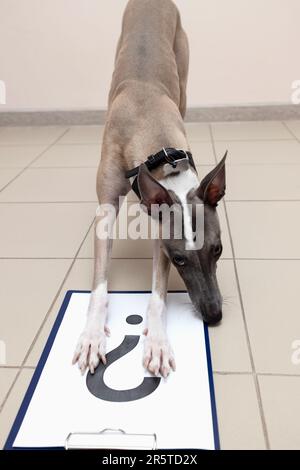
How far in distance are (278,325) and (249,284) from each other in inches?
9.8

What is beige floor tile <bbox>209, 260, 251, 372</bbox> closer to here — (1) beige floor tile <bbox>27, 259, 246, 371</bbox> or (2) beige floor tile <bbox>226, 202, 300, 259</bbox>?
(1) beige floor tile <bbox>27, 259, 246, 371</bbox>

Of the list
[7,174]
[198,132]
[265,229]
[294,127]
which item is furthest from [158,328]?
[294,127]

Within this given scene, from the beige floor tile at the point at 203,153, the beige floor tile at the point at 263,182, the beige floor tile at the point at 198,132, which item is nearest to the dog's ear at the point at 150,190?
the beige floor tile at the point at 263,182

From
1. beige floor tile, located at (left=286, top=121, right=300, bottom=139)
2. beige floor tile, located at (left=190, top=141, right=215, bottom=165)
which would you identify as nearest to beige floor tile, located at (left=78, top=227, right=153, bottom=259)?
beige floor tile, located at (left=190, top=141, right=215, bottom=165)

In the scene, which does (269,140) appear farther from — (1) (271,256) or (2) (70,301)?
(2) (70,301)

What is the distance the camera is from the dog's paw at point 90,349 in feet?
4.22

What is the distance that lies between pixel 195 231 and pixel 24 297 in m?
0.70

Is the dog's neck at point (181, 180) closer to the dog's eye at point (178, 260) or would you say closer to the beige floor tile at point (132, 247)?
the dog's eye at point (178, 260)

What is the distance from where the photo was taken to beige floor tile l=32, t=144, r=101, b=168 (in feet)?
9.57

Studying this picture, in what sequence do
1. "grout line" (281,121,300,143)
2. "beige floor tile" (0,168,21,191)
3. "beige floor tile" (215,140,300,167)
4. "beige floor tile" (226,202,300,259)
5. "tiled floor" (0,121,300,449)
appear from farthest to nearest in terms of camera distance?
1. "grout line" (281,121,300,143)
2. "beige floor tile" (215,140,300,167)
3. "beige floor tile" (0,168,21,191)
4. "beige floor tile" (226,202,300,259)
5. "tiled floor" (0,121,300,449)

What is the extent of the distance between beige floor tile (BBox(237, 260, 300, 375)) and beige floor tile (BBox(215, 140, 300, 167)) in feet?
3.94

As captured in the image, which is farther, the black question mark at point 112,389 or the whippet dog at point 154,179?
the whippet dog at point 154,179

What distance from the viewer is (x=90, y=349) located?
4.31ft

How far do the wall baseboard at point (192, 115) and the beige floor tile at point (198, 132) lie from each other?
53mm
